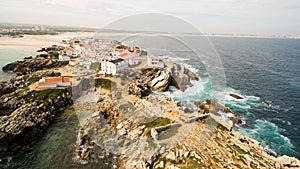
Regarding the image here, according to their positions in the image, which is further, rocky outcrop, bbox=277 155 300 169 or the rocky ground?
rocky outcrop, bbox=277 155 300 169

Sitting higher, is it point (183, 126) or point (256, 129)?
point (183, 126)

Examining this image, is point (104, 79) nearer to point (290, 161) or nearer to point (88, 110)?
point (88, 110)

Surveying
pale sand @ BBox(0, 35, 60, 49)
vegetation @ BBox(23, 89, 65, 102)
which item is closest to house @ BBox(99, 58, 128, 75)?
vegetation @ BBox(23, 89, 65, 102)

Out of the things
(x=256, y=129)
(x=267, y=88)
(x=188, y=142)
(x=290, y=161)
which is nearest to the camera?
(x=290, y=161)

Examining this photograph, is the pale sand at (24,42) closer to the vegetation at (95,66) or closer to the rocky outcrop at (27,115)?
the vegetation at (95,66)

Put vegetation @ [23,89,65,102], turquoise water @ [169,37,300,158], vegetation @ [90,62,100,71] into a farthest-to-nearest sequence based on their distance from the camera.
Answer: vegetation @ [90,62,100,71] → vegetation @ [23,89,65,102] → turquoise water @ [169,37,300,158]

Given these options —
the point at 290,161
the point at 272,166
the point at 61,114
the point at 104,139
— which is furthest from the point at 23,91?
the point at 290,161

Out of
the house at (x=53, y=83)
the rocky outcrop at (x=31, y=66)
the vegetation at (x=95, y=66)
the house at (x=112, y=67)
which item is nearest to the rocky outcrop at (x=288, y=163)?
the house at (x=112, y=67)

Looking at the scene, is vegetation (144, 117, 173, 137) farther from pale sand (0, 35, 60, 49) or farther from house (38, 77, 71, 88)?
pale sand (0, 35, 60, 49)
